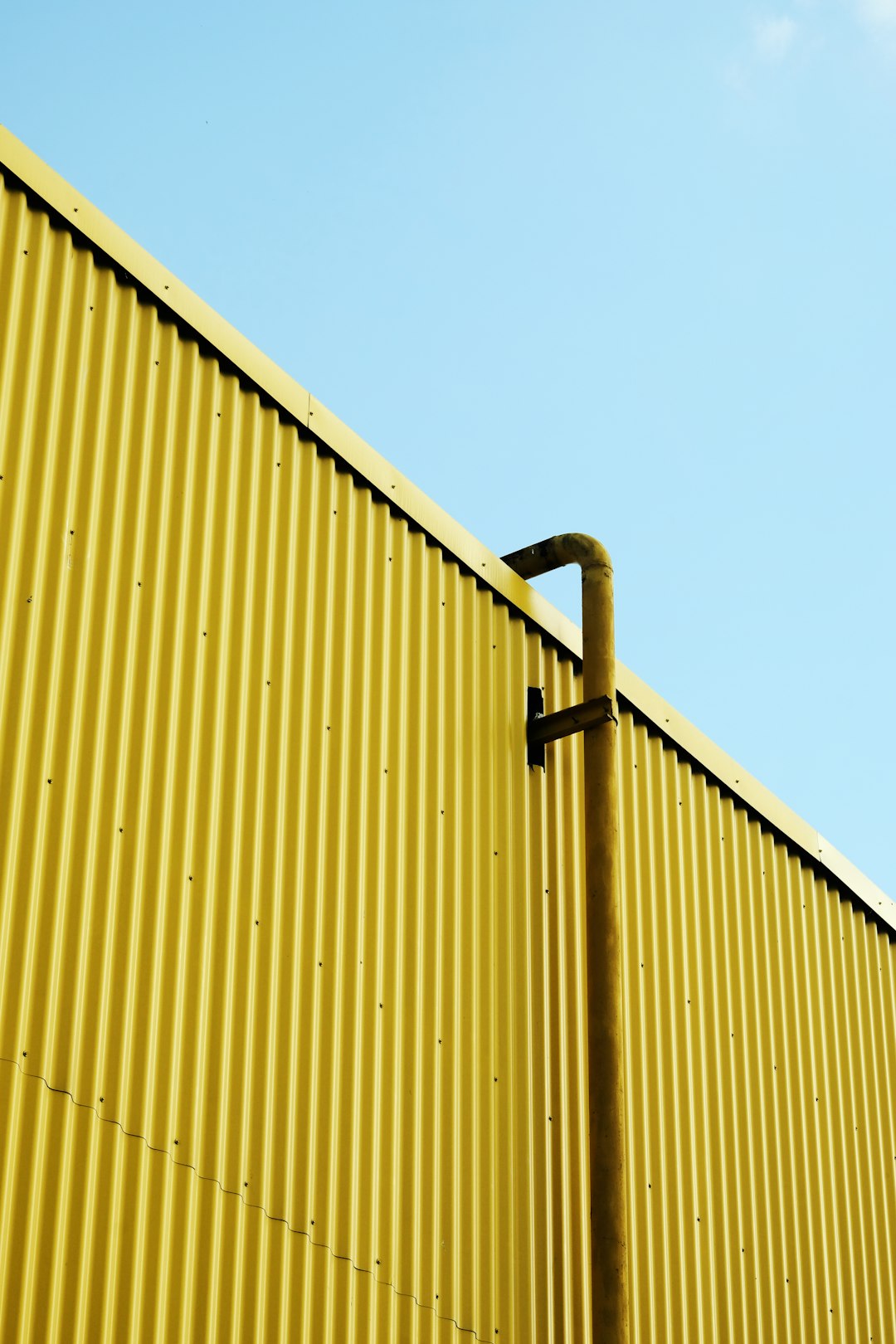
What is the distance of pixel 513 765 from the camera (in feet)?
25.9

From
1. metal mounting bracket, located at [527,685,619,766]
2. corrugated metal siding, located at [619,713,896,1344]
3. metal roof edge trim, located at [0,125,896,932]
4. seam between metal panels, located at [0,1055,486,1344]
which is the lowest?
seam between metal panels, located at [0,1055,486,1344]

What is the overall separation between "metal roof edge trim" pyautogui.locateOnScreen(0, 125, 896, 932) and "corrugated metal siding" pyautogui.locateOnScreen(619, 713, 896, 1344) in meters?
0.15

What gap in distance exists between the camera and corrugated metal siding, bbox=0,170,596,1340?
572cm

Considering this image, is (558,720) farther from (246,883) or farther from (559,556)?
(246,883)

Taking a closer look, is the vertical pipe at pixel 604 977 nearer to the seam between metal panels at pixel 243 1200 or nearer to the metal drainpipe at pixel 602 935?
the metal drainpipe at pixel 602 935

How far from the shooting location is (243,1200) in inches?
238

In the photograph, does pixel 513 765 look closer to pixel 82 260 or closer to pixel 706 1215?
pixel 706 1215

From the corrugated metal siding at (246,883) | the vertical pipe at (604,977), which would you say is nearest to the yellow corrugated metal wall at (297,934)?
the corrugated metal siding at (246,883)

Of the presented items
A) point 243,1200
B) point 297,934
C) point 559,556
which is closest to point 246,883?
point 297,934

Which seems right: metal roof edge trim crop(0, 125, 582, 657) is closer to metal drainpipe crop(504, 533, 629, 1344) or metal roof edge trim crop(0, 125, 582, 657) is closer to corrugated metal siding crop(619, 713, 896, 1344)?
metal drainpipe crop(504, 533, 629, 1344)

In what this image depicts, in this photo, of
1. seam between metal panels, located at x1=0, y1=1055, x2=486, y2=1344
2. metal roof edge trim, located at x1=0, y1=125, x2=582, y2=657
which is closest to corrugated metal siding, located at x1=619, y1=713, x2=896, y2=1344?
metal roof edge trim, located at x1=0, y1=125, x2=582, y2=657

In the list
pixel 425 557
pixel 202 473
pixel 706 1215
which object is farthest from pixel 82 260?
pixel 706 1215

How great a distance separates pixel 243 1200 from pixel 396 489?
3166mm

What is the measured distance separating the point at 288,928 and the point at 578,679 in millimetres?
2569
